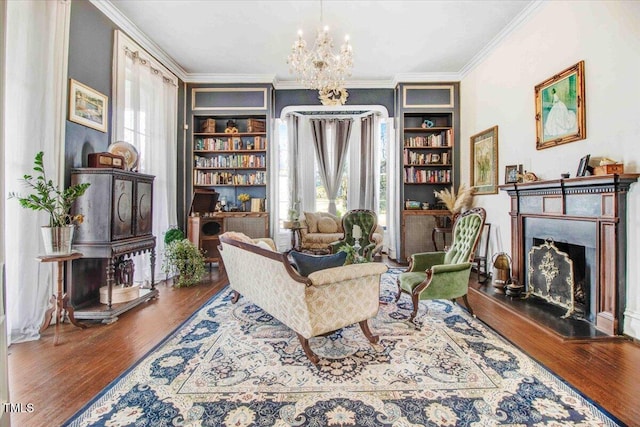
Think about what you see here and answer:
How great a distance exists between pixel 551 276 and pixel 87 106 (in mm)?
5366

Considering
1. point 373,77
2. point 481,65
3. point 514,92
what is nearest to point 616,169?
point 514,92

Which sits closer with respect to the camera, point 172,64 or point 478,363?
point 478,363

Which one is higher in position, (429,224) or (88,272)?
(429,224)

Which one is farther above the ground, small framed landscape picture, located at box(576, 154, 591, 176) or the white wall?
the white wall

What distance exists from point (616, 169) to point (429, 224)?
3.12 m

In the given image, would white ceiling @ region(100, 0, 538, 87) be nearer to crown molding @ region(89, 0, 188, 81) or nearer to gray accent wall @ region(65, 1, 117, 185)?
crown molding @ region(89, 0, 188, 81)

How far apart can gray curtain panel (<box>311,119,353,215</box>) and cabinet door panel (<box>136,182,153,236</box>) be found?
4026mm

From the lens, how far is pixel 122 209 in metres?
3.06

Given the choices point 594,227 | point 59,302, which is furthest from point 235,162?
point 594,227

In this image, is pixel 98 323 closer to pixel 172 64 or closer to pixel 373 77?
pixel 172 64

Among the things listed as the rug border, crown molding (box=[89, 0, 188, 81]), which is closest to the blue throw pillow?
the rug border

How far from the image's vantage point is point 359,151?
22.5 feet

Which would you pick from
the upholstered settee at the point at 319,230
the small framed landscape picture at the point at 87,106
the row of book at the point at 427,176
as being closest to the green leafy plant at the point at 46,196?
the small framed landscape picture at the point at 87,106

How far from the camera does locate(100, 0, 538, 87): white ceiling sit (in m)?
3.45
